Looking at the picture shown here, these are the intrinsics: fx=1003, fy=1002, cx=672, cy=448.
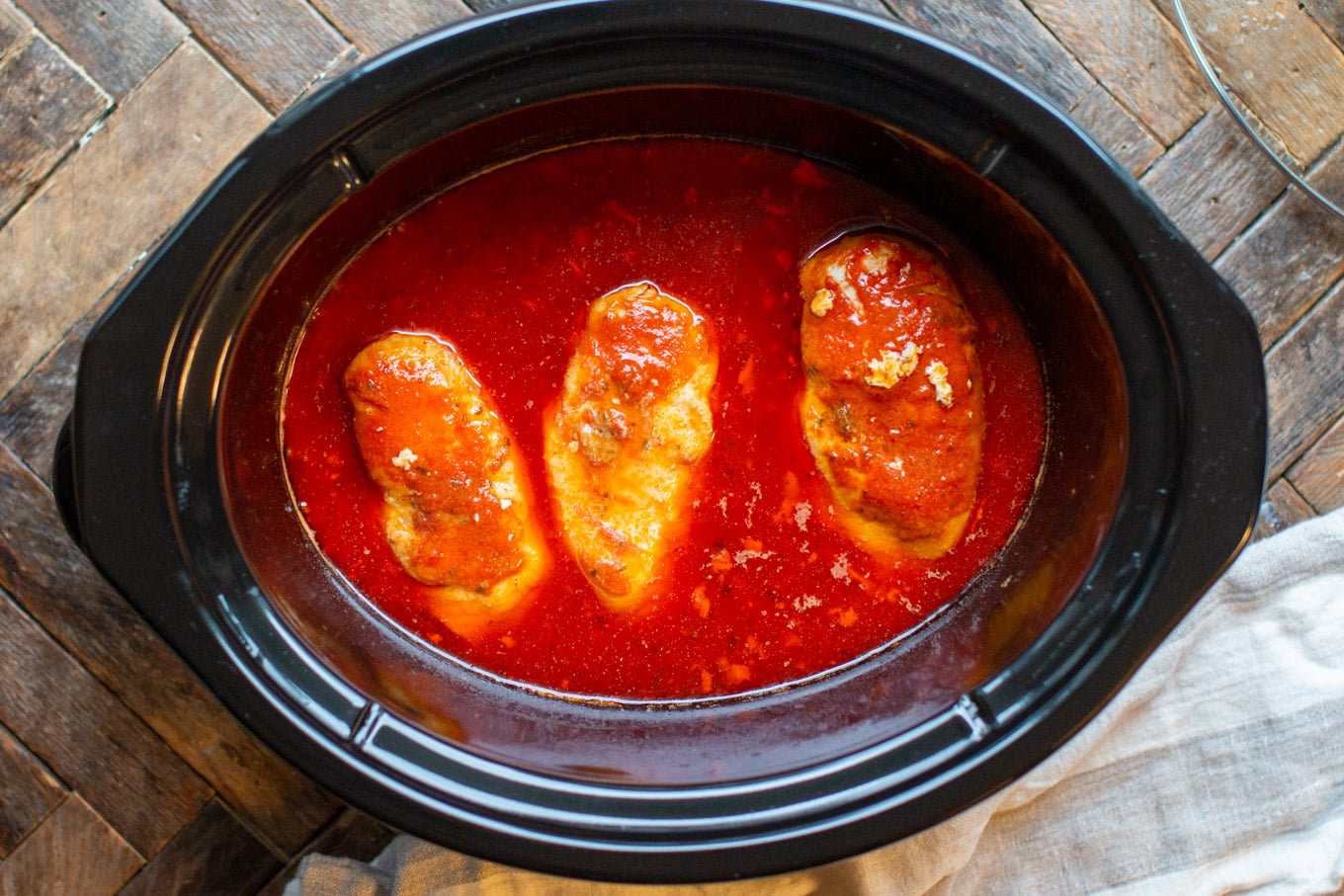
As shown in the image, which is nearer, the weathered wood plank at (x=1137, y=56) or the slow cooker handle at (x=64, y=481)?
the slow cooker handle at (x=64, y=481)

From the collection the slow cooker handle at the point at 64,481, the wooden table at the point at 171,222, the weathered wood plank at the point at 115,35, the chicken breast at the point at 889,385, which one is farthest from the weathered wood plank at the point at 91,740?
the chicken breast at the point at 889,385

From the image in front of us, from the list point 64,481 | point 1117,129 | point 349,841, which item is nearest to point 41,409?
point 64,481

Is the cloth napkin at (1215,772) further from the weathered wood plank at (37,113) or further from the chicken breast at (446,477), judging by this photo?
the weathered wood plank at (37,113)

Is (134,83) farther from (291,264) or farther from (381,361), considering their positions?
(381,361)

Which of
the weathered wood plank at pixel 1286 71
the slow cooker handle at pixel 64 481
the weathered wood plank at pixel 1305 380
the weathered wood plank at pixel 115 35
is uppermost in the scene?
the weathered wood plank at pixel 1286 71

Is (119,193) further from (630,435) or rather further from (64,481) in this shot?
(630,435)

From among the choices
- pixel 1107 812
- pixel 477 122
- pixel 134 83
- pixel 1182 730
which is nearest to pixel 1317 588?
pixel 1182 730

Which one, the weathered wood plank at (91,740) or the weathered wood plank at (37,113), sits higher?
the weathered wood plank at (37,113)

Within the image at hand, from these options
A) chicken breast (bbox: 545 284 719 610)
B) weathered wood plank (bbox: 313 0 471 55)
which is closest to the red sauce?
chicken breast (bbox: 545 284 719 610)
